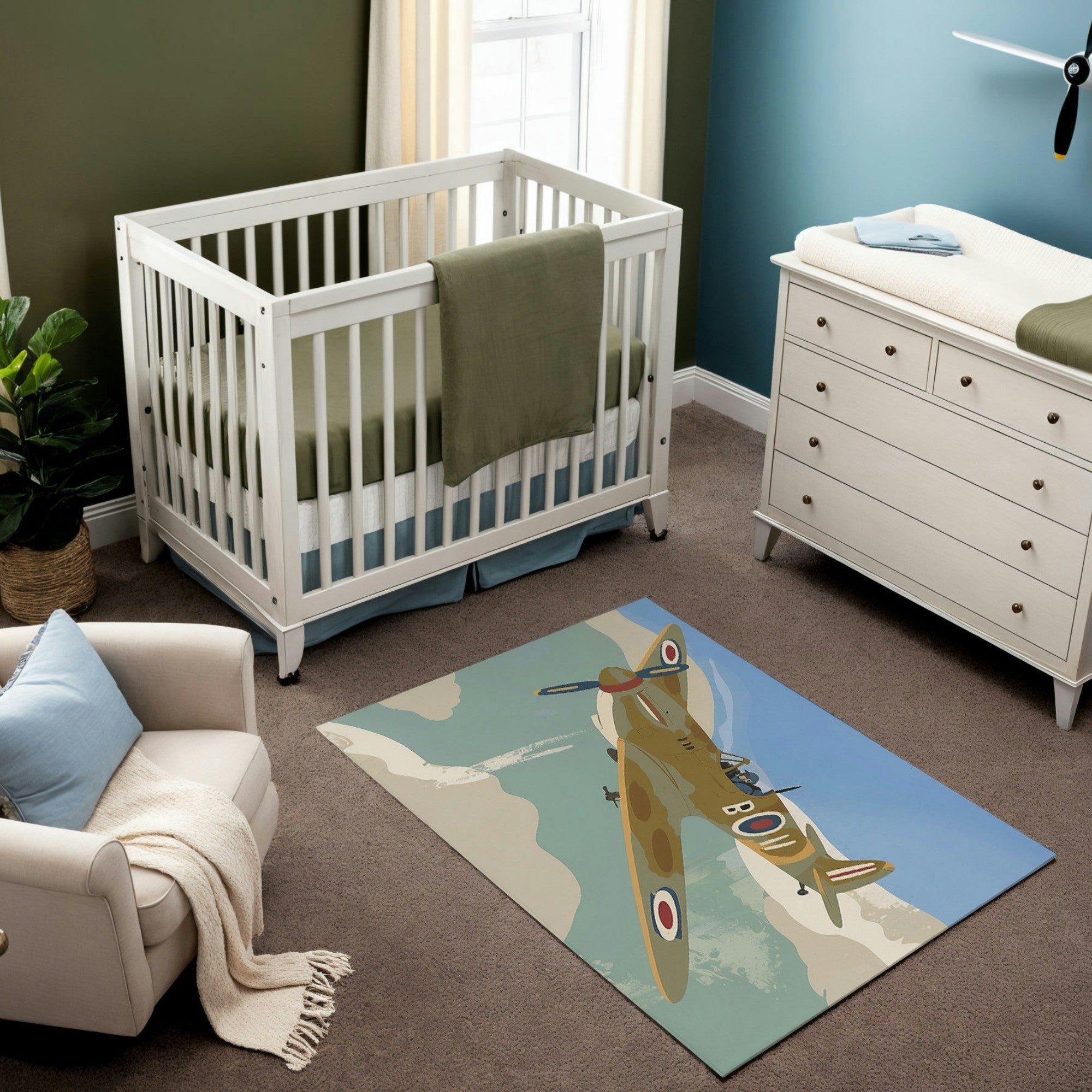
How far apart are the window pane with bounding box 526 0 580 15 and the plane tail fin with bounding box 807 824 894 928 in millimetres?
2564

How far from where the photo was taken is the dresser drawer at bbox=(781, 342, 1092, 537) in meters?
2.77

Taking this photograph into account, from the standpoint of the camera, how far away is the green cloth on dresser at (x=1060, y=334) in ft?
8.66

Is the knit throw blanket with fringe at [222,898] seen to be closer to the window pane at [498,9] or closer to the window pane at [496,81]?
the window pane at [496,81]

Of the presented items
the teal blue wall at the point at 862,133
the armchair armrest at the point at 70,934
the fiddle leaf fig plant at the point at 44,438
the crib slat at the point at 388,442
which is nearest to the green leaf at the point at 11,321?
the fiddle leaf fig plant at the point at 44,438

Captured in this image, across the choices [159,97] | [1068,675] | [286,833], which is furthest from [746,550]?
[159,97]

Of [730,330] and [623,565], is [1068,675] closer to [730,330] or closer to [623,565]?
[623,565]

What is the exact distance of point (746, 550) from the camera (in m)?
3.67

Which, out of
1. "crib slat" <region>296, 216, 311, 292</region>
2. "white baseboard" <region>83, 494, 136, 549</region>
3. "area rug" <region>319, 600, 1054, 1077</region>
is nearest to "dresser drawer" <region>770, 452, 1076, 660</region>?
"area rug" <region>319, 600, 1054, 1077</region>

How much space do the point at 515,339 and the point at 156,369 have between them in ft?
2.92

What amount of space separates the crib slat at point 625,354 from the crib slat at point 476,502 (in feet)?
1.46

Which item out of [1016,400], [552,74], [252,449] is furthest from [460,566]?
[552,74]

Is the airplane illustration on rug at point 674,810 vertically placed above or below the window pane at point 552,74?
below

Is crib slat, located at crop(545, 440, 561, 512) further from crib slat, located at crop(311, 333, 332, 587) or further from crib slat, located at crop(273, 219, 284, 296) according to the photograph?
crib slat, located at crop(273, 219, 284, 296)

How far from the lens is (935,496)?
305 cm
